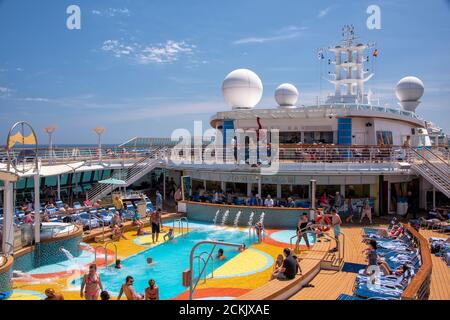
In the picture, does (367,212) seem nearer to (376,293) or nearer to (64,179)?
(376,293)

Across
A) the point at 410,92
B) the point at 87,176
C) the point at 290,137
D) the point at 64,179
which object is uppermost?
the point at 410,92

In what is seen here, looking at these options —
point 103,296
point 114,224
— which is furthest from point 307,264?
point 114,224

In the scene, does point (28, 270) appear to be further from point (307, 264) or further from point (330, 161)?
point (330, 161)

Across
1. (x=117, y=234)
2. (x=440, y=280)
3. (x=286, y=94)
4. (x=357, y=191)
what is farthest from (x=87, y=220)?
(x=286, y=94)

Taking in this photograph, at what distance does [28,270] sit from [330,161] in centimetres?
1227

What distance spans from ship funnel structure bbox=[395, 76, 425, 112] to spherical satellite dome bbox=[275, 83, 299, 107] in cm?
918

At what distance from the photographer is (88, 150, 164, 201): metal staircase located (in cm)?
1934

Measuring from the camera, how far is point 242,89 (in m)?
25.8

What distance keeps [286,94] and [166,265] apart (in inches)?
742

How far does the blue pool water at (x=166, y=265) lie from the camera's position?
30.9 feet

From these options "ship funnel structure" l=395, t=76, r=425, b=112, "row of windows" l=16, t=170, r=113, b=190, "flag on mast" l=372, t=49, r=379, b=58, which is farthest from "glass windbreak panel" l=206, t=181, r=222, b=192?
"ship funnel structure" l=395, t=76, r=425, b=112

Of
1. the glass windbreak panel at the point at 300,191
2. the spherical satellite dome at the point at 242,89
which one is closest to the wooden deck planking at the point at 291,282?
the glass windbreak panel at the point at 300,191

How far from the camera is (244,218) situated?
52.2 ft
